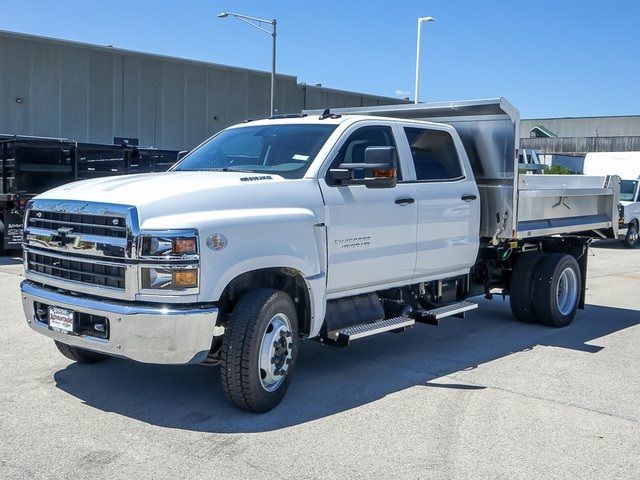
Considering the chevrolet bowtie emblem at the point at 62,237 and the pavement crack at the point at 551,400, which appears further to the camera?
the pavement crack at the point at 551,400

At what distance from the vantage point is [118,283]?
510 centimetres

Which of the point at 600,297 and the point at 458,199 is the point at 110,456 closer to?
the point at 458,199

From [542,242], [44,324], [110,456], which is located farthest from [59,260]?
[542,242]

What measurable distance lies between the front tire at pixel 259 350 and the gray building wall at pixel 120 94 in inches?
1374

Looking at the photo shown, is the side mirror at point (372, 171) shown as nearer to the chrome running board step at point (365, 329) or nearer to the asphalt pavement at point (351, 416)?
the chrome running board step at point (365, 329)

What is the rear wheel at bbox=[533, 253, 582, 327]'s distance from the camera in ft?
29.5

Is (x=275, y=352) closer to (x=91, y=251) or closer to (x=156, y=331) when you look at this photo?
(x=156, y=331)

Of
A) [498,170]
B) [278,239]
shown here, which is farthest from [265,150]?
[498,170]

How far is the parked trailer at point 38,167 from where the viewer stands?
1566 centimetres

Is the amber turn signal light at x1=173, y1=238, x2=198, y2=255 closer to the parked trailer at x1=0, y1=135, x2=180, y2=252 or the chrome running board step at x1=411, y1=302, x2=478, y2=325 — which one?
the chrome running board step at x1=411, y1=302, x2=478, y2=325

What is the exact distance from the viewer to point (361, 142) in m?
6.71

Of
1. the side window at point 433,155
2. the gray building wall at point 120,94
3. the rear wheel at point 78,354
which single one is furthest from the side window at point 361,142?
the gray building wall at point 120,94

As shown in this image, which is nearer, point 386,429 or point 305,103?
point 386,429

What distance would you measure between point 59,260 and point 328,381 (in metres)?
2.44
